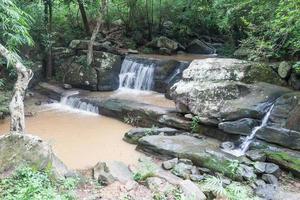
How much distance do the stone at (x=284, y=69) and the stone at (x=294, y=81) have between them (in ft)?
0.36

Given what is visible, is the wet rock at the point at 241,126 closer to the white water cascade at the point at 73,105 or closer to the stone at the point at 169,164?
the stone at the point at 169,164

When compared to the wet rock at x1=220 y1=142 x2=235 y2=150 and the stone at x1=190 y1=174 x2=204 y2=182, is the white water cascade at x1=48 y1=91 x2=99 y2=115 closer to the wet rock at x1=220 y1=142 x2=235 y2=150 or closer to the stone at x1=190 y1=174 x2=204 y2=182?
the wet rock at x1=220 y1=142 x2=235 y2=150

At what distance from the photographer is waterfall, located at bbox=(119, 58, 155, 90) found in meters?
11.2

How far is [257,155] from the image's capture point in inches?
243

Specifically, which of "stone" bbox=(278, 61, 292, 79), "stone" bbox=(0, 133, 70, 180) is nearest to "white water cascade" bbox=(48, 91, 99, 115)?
"stone" bbox=(278, 61, 292, 79)

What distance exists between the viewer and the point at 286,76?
293 inches

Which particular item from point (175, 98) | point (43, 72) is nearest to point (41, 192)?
point (175, 98)

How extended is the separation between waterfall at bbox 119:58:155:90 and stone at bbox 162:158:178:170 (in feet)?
17.0

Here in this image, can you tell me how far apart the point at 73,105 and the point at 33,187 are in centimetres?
640

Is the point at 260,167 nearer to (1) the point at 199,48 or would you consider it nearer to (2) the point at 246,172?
(2) the point at 246,172

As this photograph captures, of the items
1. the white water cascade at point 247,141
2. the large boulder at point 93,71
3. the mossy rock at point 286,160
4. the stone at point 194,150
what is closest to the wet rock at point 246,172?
the stone at point 194,150

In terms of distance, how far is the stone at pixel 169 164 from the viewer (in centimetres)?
602

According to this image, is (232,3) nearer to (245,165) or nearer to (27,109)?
(245,165)

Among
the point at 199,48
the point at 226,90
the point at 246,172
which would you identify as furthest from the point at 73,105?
the point at 199,48
